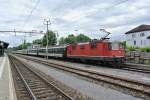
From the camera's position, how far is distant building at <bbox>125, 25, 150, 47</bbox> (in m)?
87.8

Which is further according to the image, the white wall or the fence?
the white wall

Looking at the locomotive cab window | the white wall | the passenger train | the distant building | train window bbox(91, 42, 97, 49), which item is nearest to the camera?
the passenger train

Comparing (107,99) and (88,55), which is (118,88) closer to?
(107,99)

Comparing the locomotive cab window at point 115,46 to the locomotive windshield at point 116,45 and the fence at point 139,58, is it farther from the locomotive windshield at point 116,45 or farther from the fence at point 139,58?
the fence at point 139,58

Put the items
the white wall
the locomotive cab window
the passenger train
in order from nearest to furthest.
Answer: the passenger train < the locomotive cab window < the white wall

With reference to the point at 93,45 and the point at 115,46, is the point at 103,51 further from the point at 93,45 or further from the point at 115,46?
the point at 93,45

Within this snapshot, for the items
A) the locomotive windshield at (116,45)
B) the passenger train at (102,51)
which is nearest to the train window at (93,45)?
the passenger train at (102,51)

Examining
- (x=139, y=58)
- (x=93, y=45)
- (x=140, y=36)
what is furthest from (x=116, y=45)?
(x=140, y=36)

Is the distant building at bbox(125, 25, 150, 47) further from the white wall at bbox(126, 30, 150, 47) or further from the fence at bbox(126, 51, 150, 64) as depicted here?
the fence at bbox(126, 51, 150, 64)

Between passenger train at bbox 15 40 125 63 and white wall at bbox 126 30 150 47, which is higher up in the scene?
white wall at bbox 126 30 150 47

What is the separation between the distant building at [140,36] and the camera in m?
87.8

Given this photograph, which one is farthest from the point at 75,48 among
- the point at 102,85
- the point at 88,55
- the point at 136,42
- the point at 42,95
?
the point at 136,42

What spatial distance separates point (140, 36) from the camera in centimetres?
9112

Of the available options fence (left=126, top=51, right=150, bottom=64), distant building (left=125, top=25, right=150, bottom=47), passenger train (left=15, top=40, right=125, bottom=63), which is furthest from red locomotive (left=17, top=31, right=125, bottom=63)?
distant building (left=125, top=25, right=150, bottom=47)
